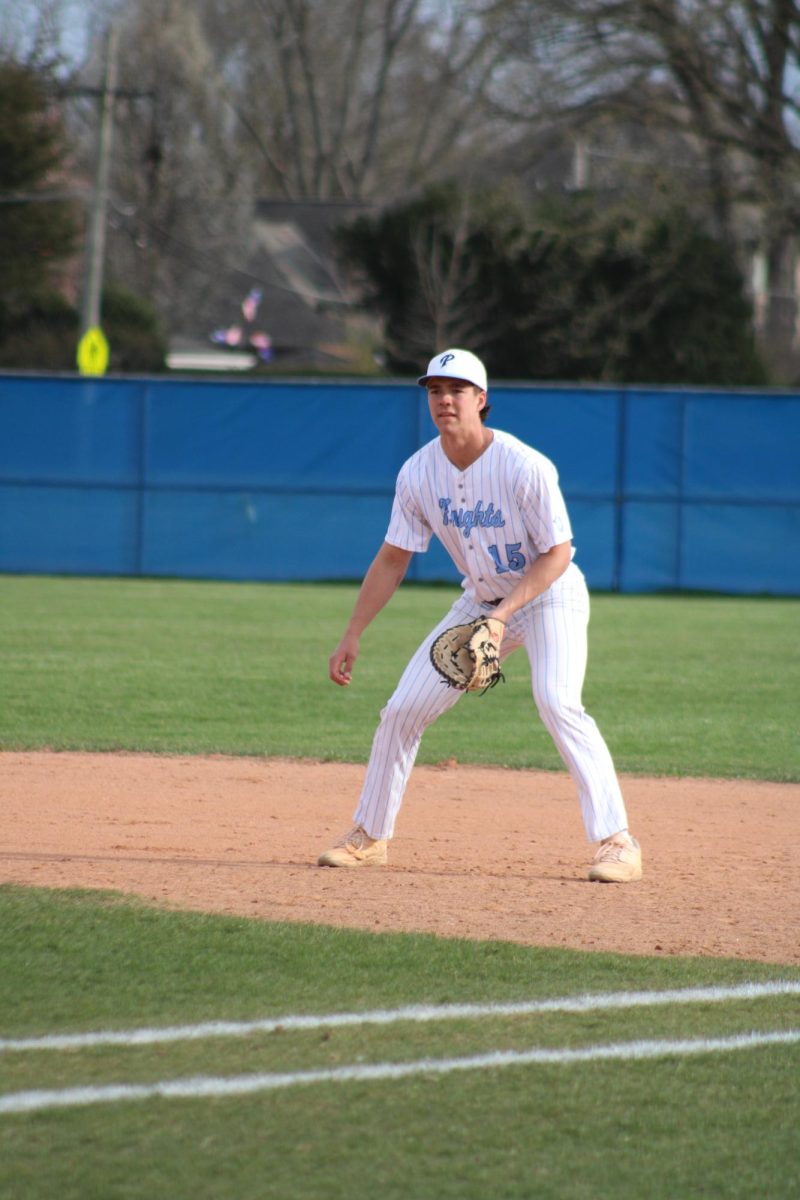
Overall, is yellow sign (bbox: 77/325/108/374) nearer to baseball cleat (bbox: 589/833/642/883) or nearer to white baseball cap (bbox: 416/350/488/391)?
white baseball cap (bbox: 416/350/488/391)

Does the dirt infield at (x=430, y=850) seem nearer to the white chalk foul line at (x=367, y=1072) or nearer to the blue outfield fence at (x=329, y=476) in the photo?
the white chalk foul line at (x=367, y=1072)

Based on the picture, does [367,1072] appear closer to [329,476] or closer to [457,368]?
[457,368]

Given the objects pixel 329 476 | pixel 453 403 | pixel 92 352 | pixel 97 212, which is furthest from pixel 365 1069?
pixel 97 212

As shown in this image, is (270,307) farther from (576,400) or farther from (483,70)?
(576,400)

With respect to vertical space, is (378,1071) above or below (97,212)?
below

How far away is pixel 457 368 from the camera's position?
15.3 feet

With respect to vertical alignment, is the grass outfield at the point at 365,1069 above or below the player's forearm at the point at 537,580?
below

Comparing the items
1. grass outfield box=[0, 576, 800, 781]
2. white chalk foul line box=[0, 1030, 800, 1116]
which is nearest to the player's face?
white chalk foul line box=[0, 1030, 800, 1116]

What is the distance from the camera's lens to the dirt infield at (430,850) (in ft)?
14.6

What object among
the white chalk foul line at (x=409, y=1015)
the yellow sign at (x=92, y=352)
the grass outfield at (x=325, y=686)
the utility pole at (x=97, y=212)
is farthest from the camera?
the utility pole at (x=97, y=212)

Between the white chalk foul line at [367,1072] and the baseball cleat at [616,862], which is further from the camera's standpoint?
the baseball cleat at [616,862]

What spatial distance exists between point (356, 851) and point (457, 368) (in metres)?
1.62

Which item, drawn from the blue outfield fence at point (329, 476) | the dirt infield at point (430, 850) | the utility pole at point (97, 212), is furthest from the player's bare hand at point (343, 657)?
the utility pole at point (97, 212)

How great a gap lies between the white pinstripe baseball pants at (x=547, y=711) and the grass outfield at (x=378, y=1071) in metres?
0.94
